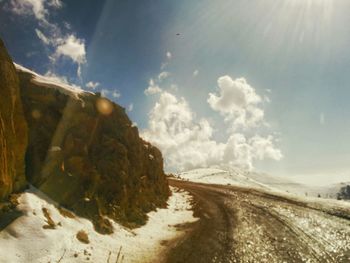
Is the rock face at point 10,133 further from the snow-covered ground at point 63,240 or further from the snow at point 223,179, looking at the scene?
the snow at point 223,179

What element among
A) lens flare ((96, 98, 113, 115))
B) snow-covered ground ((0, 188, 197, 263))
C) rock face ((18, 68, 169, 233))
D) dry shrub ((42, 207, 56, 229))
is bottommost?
snow-covered ground ((0, 188, 197, 263))

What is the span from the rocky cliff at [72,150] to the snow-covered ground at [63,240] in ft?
4.23

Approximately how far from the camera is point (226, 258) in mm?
20125

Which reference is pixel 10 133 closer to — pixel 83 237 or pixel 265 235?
pixel 83 237

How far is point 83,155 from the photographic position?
27891mm

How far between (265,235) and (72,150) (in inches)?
712

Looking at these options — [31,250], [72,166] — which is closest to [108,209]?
[72,166]

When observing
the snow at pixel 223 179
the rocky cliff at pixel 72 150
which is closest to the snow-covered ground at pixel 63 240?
the rocky cliff at pixel 72 150

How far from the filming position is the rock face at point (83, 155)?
2462 cm

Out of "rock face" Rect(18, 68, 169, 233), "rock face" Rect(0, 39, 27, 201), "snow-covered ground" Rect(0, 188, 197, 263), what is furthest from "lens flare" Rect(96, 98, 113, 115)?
"snow-covered ground" Rect(0, 188, 197, 263)

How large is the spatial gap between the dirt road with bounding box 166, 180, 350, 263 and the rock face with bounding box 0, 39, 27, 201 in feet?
38.4

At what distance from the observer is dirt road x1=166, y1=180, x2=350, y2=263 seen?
20.5m

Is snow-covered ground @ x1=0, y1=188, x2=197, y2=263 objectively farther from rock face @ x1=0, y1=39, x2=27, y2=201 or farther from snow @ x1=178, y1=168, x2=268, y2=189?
snow @ x1=178, y1=168, x2=268, y2=189

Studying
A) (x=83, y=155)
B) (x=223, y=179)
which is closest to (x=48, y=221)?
(x=83, y=155)
